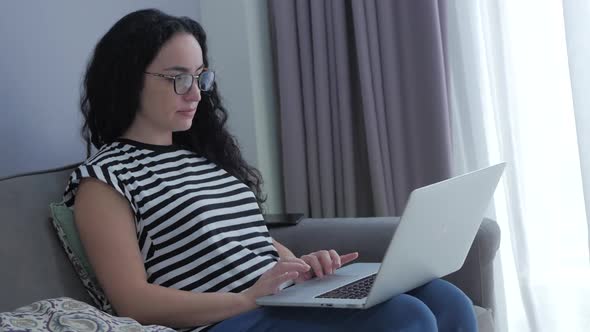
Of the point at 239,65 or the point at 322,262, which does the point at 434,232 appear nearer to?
the point at 322,262

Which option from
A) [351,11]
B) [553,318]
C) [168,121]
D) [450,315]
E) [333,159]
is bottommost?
[553,318]

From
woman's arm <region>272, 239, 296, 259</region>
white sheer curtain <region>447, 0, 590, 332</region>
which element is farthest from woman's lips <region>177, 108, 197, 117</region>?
white sheer curtain <region>447, 0, 590, 332</region>

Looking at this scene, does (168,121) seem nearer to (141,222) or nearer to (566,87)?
(141,222)

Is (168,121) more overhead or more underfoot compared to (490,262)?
more overhead

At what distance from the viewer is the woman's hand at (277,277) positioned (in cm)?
150

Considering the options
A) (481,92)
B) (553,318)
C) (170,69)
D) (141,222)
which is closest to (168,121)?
(170,69)

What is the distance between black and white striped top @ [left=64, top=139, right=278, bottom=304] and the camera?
5.34ft

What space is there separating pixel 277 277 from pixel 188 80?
0.47 meters

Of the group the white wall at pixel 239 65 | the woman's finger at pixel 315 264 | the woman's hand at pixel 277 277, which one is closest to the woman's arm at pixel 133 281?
the woman's hand at pixel 277 277

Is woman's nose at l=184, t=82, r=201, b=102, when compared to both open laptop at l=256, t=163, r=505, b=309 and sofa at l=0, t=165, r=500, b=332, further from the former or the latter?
open laptop at l=256, t=163, r=505, b=309

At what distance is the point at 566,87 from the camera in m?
2.56

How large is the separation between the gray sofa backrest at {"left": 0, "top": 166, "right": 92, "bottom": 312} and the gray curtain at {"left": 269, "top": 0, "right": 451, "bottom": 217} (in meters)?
1.17

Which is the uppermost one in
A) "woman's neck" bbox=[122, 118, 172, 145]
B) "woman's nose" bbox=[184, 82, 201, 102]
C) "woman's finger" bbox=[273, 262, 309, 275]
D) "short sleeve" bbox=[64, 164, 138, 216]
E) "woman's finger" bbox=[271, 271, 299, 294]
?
"woman's nose" bbox=[184, 82, 201, 102]

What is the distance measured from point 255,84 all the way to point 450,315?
1356 millimetres
